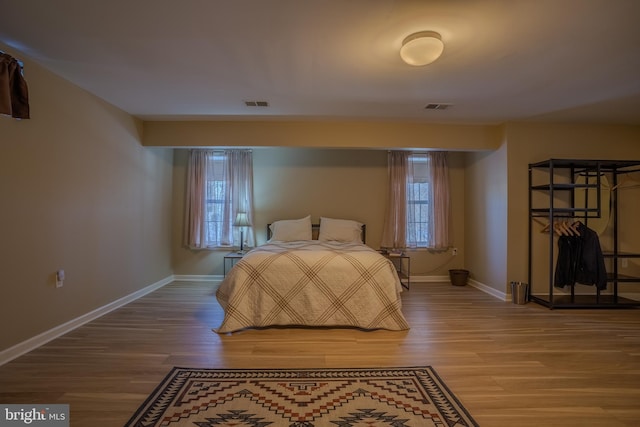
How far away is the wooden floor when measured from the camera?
173 cm

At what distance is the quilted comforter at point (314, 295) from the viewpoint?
2852 mm

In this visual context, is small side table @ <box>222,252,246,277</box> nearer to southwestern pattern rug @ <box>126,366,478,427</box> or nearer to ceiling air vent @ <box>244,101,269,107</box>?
ceiling air vent @ <box>244,101,269,107</box>

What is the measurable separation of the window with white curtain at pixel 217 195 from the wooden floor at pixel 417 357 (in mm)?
1472

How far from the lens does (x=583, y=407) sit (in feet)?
5.65

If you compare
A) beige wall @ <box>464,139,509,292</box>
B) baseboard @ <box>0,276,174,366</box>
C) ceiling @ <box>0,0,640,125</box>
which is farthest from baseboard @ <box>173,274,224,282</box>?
beige wall @ <box>464,139,509,292</box>

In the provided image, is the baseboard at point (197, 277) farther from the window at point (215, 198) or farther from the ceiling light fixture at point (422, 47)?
the ceiling light fixture at point (422, 47)

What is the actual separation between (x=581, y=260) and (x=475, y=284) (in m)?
1.35

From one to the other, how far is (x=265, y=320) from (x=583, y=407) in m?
2.33

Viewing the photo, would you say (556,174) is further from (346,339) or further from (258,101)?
(258,101)

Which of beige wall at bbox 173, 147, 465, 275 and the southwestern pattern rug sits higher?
beige wall at bbox 173, 147, 465, 275

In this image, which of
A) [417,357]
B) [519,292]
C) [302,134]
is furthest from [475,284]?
[302,134]

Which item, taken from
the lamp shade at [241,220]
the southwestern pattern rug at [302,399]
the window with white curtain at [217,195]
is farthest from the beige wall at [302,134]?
the southwestern pattern rug at [302,399]

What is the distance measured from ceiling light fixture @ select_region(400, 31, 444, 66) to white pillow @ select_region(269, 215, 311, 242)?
9.46ft

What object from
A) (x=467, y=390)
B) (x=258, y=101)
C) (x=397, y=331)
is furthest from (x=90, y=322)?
(x=467, y=390)
